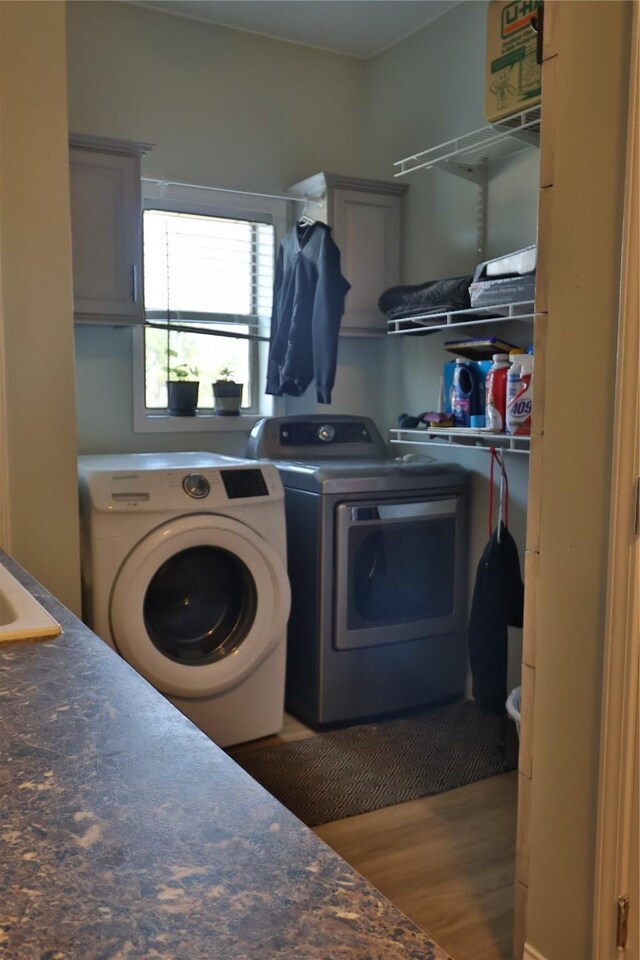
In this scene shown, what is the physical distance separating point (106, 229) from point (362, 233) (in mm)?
1081

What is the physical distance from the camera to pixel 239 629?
9.00 ft

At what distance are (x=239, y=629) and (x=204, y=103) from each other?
7.06 ft

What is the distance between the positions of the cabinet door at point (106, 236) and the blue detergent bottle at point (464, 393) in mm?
1180

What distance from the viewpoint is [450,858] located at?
2.17 m

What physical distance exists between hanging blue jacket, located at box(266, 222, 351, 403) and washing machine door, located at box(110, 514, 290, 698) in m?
0.87

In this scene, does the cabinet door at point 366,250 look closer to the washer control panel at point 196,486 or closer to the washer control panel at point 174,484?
the washer control panel at point 174,484

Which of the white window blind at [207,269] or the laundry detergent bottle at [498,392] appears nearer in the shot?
the laundry detergent bottle at [498,392]

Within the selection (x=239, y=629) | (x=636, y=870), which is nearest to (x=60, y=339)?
(x=239, y=629)

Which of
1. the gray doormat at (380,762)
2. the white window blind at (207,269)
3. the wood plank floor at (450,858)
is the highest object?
the white window blind at (207,269)

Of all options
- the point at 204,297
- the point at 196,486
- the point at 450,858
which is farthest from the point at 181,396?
the point at 450,858

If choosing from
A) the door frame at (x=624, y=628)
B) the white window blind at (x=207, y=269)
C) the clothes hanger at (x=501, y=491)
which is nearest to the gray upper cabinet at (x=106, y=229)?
the white window blind at (x=207, y=269)

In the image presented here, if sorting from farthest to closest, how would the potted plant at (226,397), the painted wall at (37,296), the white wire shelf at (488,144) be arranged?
the potted plant at (226,397)
the white wire shelf at (488,144)
the painted wall at (37,296)

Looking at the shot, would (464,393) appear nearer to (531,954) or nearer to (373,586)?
(373,586)

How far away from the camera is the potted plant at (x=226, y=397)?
3.52 meters
